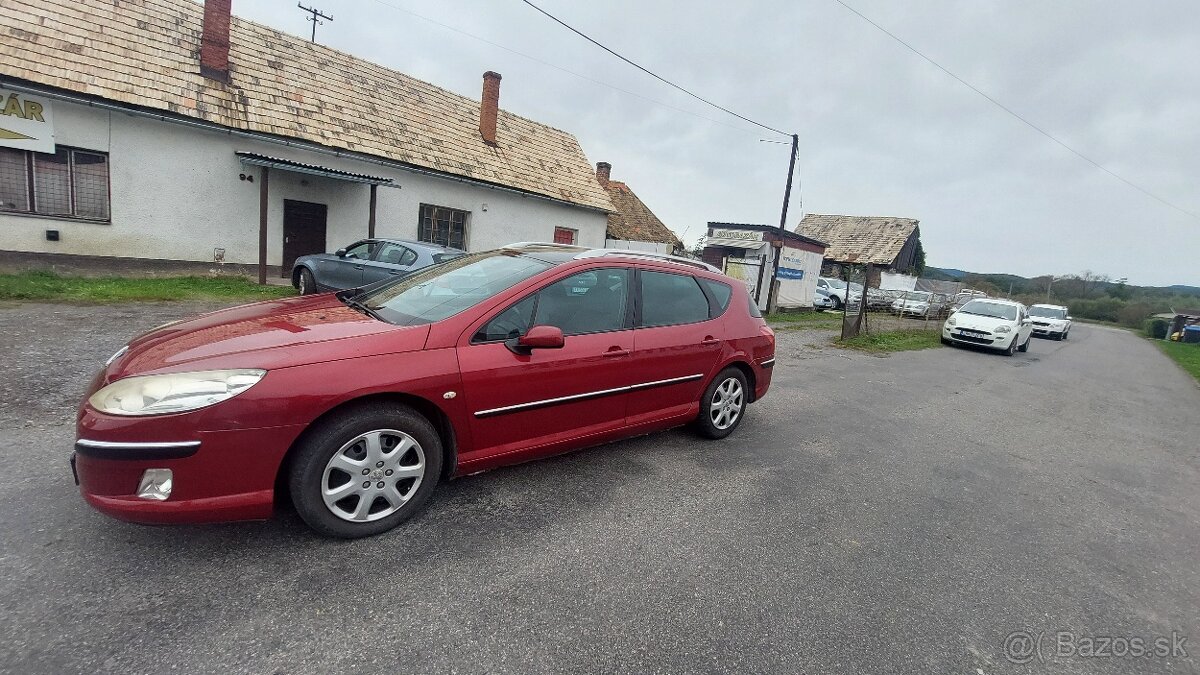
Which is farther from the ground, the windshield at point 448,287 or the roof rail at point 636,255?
the roof rail at point 636,255

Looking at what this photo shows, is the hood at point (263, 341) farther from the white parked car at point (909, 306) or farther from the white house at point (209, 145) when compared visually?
the white parked car at point (909, 306)

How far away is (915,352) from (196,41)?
58.9 ft

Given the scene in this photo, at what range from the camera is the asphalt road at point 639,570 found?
204cm

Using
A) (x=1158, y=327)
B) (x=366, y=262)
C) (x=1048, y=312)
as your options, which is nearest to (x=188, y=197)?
(x=366, y=262)

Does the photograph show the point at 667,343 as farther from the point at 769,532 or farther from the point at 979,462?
the point at 979,462

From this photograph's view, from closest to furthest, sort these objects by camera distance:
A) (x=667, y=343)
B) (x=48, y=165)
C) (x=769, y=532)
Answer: (x=769, y=532) < (x=667, y=343) < (x=48, y=165)

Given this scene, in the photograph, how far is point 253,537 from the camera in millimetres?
2590

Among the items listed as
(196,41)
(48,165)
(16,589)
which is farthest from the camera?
(196,41)

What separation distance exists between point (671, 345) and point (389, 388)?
209cm

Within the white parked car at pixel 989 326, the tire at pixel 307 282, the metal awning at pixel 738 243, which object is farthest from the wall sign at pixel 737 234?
the tire at pixel 307 282

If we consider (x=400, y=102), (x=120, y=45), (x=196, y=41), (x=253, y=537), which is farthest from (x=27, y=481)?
(x=400, y=102)

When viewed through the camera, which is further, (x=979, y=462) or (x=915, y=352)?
(x=915, y=352)

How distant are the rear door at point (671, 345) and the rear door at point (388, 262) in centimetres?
670

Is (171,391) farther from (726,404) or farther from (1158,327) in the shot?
(1158,327)
